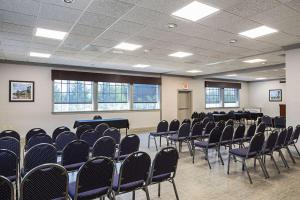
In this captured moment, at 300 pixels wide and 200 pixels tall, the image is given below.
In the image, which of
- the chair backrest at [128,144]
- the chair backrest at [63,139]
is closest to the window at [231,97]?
the chair backrest at [128,144]

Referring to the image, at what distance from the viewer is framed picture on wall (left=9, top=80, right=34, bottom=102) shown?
24.5 feet

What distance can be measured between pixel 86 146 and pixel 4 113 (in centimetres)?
581

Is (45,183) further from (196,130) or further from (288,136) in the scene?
(288,136)

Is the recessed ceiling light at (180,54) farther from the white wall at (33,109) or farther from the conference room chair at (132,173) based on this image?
the conference room chair at (132,173)

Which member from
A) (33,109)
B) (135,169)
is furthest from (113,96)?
(135,169)

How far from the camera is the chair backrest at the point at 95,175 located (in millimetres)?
2094

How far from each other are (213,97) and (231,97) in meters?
2.01

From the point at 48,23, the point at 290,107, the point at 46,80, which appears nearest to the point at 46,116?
the point at 46,80

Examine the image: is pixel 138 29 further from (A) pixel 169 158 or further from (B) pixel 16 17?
(A) pixel 169 158

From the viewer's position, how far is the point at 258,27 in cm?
417

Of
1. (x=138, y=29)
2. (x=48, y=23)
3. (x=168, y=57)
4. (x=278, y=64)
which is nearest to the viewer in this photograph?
(x=48, y=23)

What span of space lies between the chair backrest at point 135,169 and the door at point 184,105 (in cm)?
955

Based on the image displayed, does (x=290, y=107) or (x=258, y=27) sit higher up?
(x=258, y=27)

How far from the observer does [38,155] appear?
2.80 m
